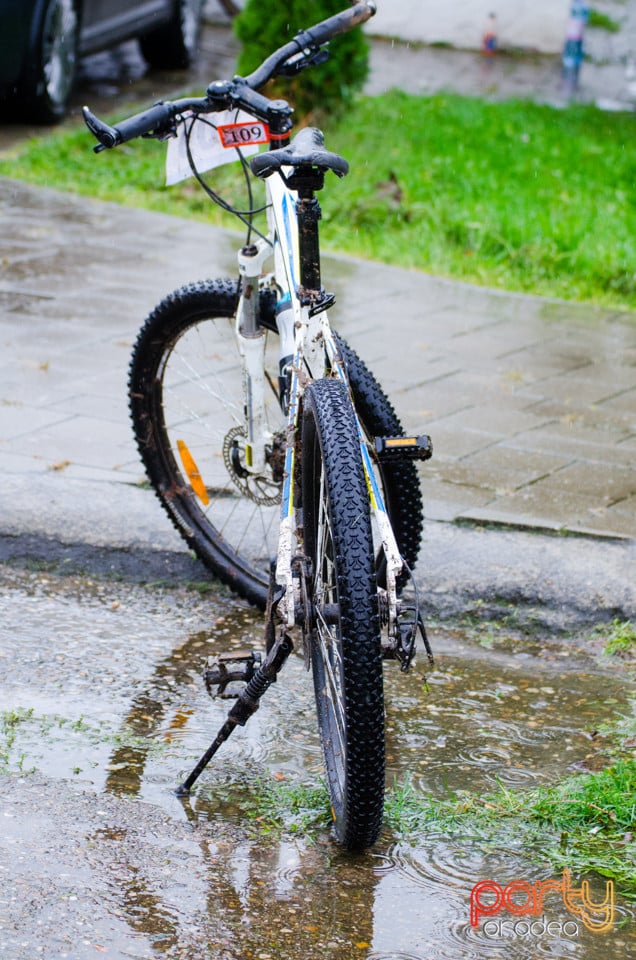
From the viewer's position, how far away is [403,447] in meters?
2.91

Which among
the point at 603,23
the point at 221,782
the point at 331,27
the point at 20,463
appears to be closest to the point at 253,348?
the point at 331,27

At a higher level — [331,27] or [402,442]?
[331,27]

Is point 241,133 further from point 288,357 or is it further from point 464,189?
point 464,189

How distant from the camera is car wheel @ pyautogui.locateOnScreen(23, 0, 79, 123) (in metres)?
9.22

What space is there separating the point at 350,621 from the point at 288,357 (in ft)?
3.16

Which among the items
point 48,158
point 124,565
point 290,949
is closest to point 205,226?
point 48,158

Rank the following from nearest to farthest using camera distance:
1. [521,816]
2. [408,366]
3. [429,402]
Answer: [521,816], [429,402], [408,366]

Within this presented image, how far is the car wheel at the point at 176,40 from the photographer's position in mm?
12297

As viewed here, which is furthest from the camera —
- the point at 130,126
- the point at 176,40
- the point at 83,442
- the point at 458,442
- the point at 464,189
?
the point at 176,40

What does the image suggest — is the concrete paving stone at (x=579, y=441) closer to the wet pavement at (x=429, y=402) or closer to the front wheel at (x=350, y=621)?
the wet pavement at (x=429, y=402)

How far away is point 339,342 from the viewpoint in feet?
10.7

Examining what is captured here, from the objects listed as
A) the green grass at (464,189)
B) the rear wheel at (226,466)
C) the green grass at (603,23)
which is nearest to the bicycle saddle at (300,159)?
the rear wheel at (226,466)

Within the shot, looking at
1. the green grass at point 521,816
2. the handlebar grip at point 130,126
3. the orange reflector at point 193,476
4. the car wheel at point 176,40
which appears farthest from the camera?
the car wheel at point 176,40

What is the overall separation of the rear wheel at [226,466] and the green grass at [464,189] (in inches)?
135
